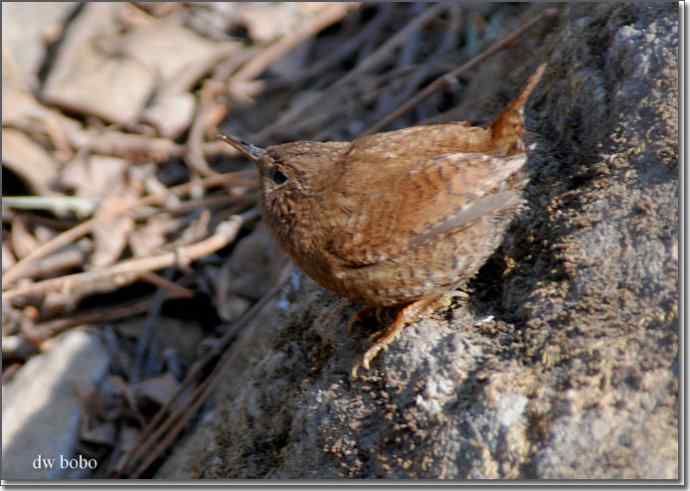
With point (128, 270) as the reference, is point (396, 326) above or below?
above

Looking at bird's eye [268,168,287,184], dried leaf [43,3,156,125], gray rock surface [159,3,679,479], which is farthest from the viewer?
dried leaf [43,3,156,125]

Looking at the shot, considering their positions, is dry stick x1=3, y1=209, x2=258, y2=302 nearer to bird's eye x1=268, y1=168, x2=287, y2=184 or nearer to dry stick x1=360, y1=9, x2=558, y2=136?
dry stick x1=360, y1=9, x2=558, y2=136

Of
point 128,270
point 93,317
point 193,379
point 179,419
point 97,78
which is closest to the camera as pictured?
point 179,419

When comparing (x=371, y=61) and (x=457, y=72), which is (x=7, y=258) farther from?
(x=457, y=72)

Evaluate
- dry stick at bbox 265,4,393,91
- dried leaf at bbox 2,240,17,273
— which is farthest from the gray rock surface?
dry stick at bbox 265,4,393,91

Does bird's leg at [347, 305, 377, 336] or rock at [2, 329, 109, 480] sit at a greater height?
bird's leg at [347, 305, 377, 336]

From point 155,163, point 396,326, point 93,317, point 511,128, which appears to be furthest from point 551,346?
point 155,163
